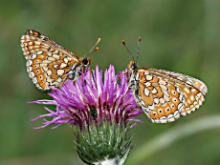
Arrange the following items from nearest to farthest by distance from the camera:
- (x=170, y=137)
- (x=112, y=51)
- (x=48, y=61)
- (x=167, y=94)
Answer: (x=167, y=94)
(x=48, y=61)
(x=170, y=137)
(x=112, y=51)

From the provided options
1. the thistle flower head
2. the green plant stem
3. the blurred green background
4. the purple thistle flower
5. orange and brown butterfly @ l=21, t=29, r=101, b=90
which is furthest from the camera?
the blurred green background

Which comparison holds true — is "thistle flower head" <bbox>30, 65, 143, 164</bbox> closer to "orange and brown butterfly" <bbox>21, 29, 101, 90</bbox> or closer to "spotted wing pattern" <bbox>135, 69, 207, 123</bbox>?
"orange and brown butterfly" <bbox>21, 29, 101, 90</bbox>

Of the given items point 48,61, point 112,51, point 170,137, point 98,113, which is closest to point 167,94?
point 98,113

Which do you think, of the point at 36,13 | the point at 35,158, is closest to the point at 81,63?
the point at 35,158

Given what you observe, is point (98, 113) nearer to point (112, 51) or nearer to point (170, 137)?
point (170, 137)

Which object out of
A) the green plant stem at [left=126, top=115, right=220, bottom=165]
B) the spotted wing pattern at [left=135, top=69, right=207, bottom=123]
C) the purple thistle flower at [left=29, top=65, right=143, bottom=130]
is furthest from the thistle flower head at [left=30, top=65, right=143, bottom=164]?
the green plant stem at [left=126, top=115, right=220, bottom=165]
